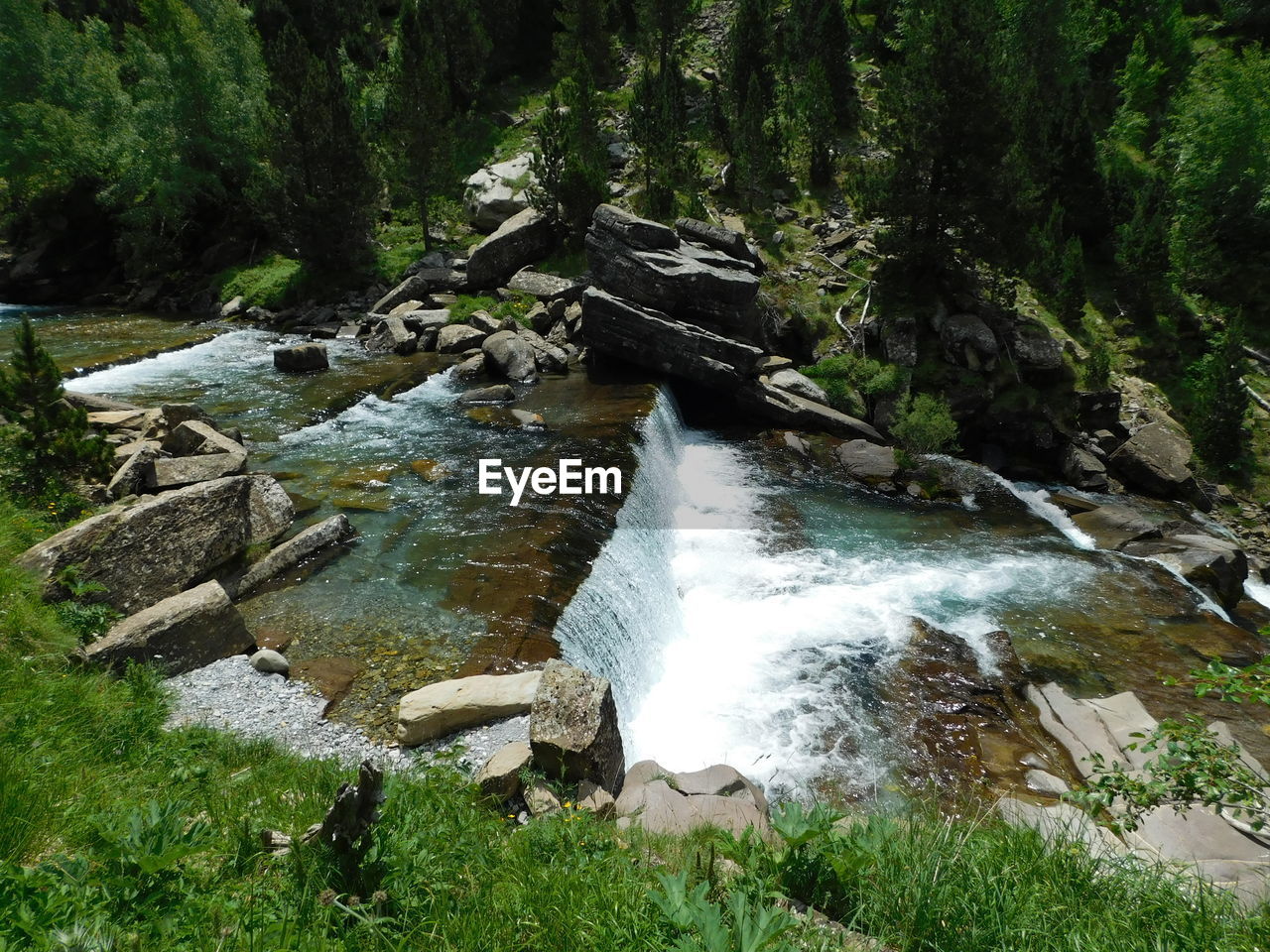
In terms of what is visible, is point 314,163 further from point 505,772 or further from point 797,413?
point 505,772

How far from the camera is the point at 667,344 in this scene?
68.7 feet

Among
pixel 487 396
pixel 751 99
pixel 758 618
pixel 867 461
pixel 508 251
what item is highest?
pixel 751 99

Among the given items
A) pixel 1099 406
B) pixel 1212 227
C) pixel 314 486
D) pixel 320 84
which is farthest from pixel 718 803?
pixel 1212 227

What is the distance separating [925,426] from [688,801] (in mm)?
15756

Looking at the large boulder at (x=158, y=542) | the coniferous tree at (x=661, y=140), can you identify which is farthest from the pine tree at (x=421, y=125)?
the large boulder at (x=158, y=542)

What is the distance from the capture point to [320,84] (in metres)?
27.6

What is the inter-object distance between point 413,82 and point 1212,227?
122ft

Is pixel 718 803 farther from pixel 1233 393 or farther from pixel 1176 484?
pixel 1233 393

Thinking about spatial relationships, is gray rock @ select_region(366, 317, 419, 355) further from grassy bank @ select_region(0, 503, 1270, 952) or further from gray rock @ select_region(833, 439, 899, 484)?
grassy bank @ select_region(0, 503, 1270, 952)

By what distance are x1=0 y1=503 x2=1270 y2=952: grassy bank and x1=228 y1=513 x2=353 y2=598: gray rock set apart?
536 centimetres

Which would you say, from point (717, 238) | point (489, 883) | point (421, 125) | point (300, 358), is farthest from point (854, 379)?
point (421, 125)

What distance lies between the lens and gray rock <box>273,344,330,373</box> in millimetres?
20875

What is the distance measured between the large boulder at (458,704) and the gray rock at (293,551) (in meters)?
4.41

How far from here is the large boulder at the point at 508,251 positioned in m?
28.4
